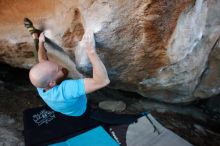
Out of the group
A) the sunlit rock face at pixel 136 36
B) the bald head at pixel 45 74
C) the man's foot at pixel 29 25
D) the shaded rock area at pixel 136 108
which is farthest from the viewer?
the shaded rock area at pixel 136 108

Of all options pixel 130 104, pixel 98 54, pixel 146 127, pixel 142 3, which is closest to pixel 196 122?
pixel 130 104

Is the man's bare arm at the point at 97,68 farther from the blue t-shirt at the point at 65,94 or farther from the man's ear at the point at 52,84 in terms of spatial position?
the man's ear at the point at 52,84

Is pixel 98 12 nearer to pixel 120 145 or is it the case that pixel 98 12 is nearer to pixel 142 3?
pixel 142 3

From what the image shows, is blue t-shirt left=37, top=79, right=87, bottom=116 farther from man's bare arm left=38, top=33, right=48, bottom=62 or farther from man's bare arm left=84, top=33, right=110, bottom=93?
man's bare arm left=38, top=33, right=48, bottom=62

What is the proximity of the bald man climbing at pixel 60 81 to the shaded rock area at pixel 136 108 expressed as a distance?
69 centimetres

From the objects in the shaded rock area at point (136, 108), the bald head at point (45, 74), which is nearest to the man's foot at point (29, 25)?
the bald head at point (45, 74)

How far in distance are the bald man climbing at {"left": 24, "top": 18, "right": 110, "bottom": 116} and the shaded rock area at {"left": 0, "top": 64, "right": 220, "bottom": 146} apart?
0.69 m

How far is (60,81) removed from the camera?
2.37 metres

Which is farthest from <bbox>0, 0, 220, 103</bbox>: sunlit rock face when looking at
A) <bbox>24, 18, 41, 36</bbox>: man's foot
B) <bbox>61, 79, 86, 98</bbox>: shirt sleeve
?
<bbox>61, 79, 86, 98</bbox>: shirt sleeve

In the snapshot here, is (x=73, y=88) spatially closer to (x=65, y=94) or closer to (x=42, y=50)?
(x=65, y=94)

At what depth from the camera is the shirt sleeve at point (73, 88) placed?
2.31 meters

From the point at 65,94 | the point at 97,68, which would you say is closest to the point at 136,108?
the point at 65,94

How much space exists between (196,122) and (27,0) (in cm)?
180

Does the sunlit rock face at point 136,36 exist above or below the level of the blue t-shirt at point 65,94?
above
